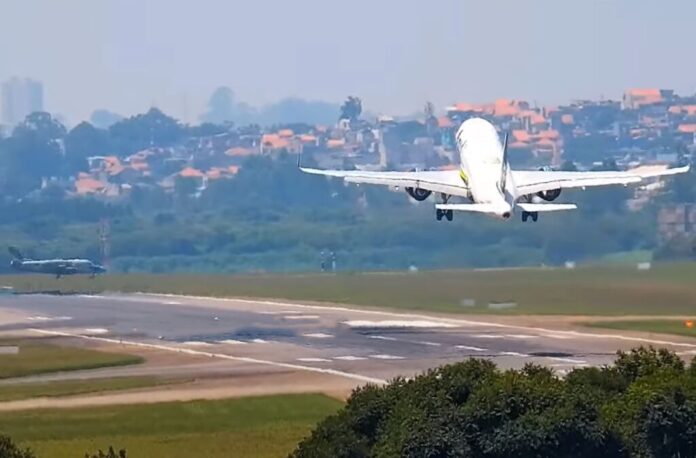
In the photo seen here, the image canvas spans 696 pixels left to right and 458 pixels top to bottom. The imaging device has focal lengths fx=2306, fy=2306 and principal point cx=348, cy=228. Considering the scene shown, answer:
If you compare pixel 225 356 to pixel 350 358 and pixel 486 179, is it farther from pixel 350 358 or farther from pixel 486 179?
pixel 486 179

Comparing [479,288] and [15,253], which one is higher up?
[15,253]

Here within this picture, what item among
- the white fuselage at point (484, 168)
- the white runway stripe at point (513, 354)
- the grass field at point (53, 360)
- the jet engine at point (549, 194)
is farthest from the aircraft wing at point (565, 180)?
the grass field at point (53, 360)

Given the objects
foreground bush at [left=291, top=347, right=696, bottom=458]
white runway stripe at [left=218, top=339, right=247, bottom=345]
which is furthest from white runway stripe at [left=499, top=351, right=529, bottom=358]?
foreground bush at [left=291, top=347, right=696, bottom=458]

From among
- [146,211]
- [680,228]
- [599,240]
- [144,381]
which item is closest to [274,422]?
[144,381]

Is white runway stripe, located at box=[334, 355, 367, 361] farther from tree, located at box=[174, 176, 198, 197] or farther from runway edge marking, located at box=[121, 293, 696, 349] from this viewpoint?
tree, located at box=[174, 176, 198, 197]

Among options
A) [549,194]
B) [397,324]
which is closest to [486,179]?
[549,194]

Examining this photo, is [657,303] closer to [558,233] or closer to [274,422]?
[558,233]
